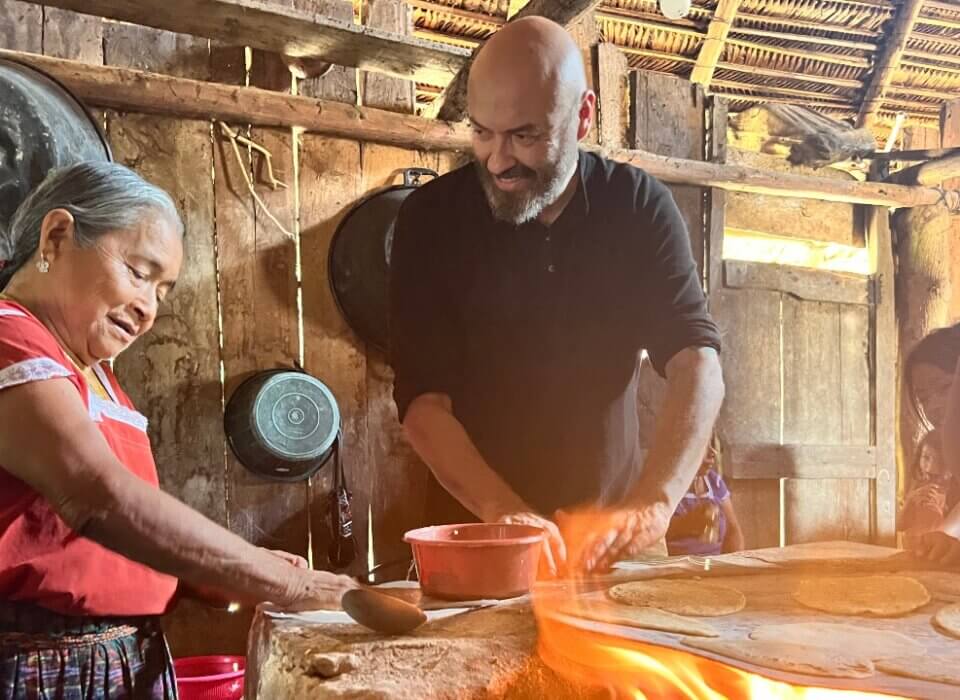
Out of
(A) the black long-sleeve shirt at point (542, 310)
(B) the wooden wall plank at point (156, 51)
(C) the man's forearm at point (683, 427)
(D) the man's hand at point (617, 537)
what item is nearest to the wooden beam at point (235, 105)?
(B) the wooden wall plank at point (156, 51)

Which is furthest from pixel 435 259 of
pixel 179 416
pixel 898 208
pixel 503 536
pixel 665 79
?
pixel 898 208

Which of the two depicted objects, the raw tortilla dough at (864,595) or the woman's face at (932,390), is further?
the woman's face at (932,390)

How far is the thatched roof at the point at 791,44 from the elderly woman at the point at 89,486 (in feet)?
7.81

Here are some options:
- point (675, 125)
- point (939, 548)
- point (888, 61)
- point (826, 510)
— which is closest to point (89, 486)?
point (939, 548)

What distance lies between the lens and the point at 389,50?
249 centimetres

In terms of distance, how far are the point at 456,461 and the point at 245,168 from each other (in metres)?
1.46

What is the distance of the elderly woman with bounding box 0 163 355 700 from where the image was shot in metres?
1.03

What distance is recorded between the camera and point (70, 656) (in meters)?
1.16

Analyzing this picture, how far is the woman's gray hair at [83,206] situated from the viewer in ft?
3.92

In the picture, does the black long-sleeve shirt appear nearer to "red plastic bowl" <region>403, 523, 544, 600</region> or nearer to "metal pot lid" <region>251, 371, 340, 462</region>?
"red plastic bowl" <region>403, 523, 544, 600</region>

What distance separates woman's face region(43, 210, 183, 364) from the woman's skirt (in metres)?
0.38

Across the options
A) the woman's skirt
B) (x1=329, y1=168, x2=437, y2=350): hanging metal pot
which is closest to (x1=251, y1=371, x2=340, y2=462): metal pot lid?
(x1=329, y1=168, x2=437, y2=350): hanging metal pot

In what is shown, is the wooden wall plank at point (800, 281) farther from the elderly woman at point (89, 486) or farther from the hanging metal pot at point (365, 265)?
the elderly woman at point (89, 486)

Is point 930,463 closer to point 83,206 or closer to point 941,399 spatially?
point 941,399
